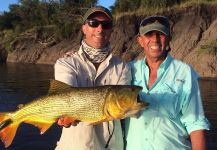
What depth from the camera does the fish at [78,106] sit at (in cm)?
430

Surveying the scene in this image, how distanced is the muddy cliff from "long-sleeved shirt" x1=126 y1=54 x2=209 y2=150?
94.0ft

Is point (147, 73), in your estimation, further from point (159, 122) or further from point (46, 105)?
point (46, 105)

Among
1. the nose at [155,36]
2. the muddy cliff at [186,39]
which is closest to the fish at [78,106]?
the nose at [155,36]

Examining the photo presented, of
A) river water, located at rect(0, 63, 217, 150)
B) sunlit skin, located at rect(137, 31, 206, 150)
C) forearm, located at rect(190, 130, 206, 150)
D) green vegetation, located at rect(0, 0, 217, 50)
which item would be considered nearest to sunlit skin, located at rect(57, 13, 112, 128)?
sunlit skin, located at rect(137, 31, 206, 150)

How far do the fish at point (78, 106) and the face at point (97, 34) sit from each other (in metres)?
0.69

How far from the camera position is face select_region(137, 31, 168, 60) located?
4.66 meters

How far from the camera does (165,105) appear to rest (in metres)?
4.57

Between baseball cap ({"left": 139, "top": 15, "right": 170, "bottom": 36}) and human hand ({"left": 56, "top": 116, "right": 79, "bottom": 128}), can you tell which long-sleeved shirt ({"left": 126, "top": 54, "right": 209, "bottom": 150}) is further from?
human hand ({"left": 56, "top": 116, "right": 79, "bottom": 128})

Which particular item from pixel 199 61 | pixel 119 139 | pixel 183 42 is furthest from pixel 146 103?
pixel 183 42

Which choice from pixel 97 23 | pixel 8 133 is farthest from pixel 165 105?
pixel 8 133

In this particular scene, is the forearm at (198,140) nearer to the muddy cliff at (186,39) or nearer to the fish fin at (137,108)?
the fish fin at (137,108)

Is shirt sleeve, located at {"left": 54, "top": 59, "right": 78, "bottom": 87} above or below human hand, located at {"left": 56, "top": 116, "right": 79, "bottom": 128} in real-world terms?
above

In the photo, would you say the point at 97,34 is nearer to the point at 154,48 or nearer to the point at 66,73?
the point at 66,73

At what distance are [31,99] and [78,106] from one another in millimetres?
19711
